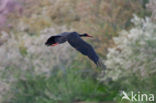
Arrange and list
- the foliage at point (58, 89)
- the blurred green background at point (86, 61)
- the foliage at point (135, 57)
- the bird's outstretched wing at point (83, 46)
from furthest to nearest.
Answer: the foliage at point (58, 89)
the blurred green background at point (86, 61)
the foliage at point (135, 57)
the bird's outstretched wing at point (83, 46)

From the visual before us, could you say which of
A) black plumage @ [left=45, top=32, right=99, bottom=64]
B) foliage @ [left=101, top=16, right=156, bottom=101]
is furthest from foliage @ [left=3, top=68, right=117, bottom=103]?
black plumage @ [left=45, top=32, right=99, bottom=64]

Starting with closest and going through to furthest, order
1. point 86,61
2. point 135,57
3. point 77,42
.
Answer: point 77,42, point 135,57, point 86,61

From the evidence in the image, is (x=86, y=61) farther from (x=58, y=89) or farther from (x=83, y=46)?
(x=83, y=46)

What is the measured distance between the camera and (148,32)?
833 cm

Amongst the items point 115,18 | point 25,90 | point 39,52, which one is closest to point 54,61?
point 39,52

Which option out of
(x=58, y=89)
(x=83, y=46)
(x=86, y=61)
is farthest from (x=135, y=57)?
(x=83, y=46)

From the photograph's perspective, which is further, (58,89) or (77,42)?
(58,89)

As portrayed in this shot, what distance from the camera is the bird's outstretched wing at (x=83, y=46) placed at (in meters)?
5.09

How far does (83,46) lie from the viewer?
5.18 meters

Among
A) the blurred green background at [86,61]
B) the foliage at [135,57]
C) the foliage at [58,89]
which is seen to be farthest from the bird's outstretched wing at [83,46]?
the foliage at [58,89]

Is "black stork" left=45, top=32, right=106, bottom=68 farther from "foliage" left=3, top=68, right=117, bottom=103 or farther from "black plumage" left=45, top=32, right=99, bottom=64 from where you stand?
"foliage" left=3, top=68, right=117, bottom=103

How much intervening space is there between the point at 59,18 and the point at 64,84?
4.13 metres

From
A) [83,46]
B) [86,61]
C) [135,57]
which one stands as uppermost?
[86,61]

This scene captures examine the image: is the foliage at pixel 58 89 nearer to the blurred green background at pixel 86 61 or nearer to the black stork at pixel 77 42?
the blurred green background at pixel 86 61
